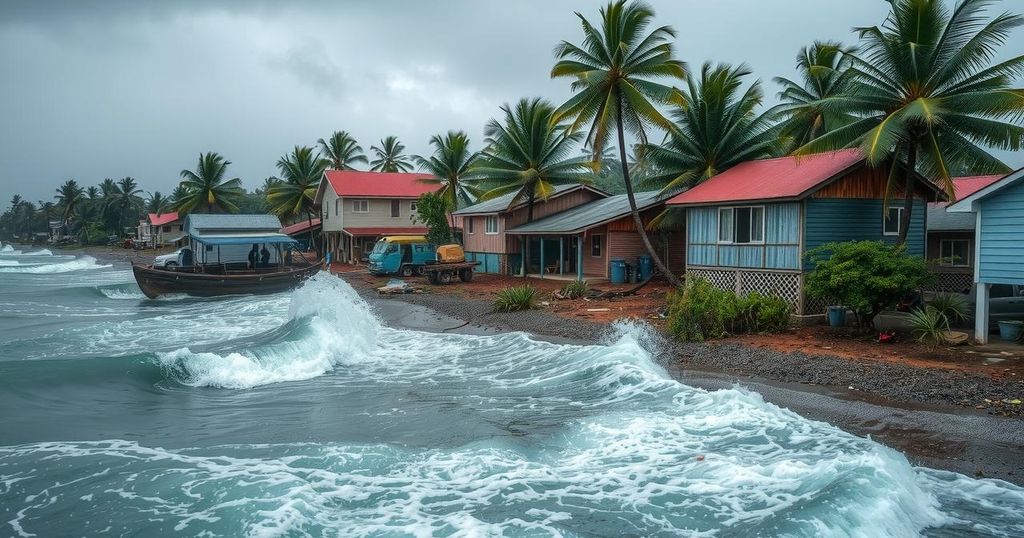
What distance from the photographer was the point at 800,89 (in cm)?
2830

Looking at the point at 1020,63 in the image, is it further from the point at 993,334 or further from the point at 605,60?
the point at 605,60

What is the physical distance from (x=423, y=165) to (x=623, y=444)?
110 feet

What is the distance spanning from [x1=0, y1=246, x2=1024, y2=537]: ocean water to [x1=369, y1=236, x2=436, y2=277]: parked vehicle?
19390 mm

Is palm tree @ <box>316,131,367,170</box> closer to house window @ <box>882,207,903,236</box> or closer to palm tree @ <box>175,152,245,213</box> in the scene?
palm tree @ <box>175,152,245,213</box>

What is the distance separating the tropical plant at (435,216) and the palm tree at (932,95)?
24105 millimetres

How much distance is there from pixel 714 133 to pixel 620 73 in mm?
4124

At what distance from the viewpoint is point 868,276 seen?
15156 mm

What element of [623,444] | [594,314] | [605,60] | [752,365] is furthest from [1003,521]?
[605,60]

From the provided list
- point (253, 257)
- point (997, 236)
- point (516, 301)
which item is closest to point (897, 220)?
point (997, 236)

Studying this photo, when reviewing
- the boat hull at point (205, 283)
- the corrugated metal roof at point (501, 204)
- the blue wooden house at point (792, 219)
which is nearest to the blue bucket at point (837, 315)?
the blue wooden house at point (792, 219)

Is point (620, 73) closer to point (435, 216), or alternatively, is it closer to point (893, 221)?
point (893, 221)

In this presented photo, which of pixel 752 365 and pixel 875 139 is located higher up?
pixel 875 139

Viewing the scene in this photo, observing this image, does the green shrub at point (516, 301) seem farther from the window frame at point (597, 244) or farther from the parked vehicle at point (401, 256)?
the parked vehicle at point (401, 256)

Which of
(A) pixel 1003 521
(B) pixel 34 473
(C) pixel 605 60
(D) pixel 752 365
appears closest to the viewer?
(A) pixel 1003 521
